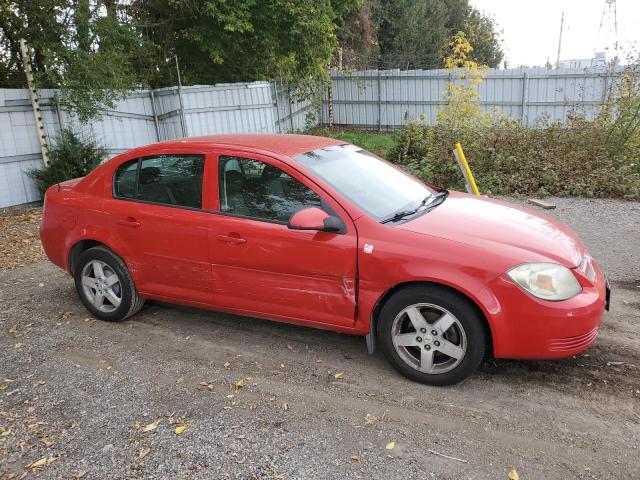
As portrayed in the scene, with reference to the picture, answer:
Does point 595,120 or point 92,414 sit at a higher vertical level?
point 595,120

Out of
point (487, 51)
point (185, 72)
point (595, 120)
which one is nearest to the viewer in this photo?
point (595, 120)

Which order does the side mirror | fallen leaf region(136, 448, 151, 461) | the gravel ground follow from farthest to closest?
1. the side mirror
2. fallen leaf region(136, 448, 151, 461)
3. the gravel ground

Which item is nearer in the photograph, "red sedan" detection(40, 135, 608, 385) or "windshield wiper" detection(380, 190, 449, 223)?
"red sedan" detection(40, 135, 608, 385)

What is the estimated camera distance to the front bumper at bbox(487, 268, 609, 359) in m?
3.30

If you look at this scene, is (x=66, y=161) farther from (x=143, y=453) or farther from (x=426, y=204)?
(x=143, y=453)

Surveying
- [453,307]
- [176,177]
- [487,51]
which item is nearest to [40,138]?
[176,177]

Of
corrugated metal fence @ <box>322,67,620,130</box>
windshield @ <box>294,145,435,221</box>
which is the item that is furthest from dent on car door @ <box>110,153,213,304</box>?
corrugated metal fence @ <box>322,67,620,130</box>

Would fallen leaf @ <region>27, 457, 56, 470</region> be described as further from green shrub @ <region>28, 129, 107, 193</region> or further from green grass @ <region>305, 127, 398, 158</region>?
green grass @ <region>305, 127, 398, 158</region>

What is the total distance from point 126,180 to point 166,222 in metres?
0.67

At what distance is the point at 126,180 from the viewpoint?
471cm

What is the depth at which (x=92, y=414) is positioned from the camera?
139 inches

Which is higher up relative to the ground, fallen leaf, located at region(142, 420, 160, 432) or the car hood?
the car hood

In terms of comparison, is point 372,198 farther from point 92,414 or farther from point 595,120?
point 595,120

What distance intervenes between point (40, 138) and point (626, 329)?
10.3 m
